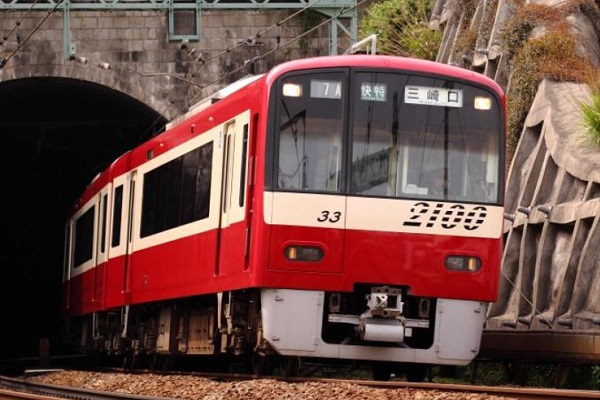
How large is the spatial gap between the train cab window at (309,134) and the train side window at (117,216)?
7565 millimetres

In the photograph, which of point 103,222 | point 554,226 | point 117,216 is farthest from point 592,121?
point 103,222

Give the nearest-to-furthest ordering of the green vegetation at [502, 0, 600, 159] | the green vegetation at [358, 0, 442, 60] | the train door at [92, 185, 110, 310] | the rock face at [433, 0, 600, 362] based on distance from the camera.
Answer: the rock face at [433, 0, 600, 362], the green vegetation at [502, 0, 600, 159], the train door at [92, 185, 110, 310], the green vegetation at [358, 0, 442, 60]

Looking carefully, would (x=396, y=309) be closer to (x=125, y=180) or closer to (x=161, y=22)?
(x=125, y=180)

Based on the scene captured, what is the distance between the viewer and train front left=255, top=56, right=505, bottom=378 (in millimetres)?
Result: 12828

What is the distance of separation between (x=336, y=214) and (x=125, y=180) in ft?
24.8

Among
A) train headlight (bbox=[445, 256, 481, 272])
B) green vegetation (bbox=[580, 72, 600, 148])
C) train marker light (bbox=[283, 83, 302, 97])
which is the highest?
green vegetation (bbox=[580, 72, 600, 148])

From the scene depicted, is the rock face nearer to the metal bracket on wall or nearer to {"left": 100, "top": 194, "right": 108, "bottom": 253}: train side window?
{"left": 100, "top": 194, "right": 108, "bottom": 253}: train side window

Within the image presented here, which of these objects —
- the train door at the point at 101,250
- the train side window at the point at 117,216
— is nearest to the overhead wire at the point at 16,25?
the train door at the point at 101,250

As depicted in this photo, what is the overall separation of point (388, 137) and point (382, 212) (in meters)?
0.69

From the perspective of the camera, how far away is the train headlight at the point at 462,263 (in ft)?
42.9

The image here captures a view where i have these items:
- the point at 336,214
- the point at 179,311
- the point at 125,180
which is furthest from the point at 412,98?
the point at 125,180

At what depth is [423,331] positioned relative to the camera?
13234 mm

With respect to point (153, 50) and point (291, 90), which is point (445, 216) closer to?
point (291, 90)

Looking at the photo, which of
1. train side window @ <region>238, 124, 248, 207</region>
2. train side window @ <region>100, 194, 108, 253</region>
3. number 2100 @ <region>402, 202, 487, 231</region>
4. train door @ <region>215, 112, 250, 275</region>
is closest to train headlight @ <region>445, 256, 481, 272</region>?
number 2100 @ <region>402, 202, 487, 231</region>
